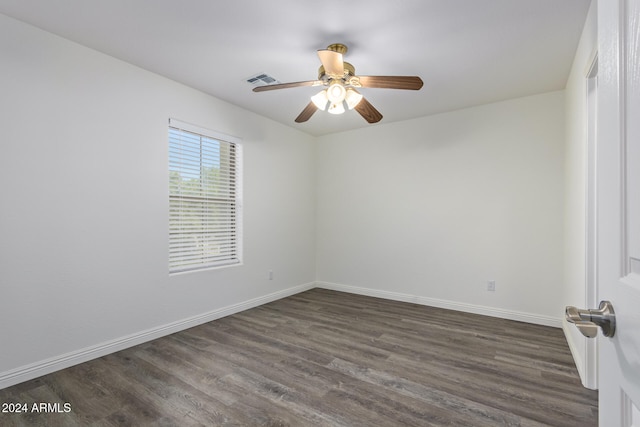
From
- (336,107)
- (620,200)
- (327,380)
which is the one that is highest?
(336,107)

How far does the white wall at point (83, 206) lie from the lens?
2.22 metres

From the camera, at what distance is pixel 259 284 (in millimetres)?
4184

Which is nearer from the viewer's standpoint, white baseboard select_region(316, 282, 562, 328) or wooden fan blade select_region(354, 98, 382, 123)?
wooden fan blade select_region(354, 98, 382, 123)

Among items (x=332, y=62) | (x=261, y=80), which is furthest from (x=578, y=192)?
(x=261, y=80)

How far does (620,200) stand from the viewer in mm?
596

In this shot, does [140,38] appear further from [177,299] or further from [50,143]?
[177,299]

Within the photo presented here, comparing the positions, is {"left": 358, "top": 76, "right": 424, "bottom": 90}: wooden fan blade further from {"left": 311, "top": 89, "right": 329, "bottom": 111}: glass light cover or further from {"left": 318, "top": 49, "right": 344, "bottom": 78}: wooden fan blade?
{"left": 311, "top": 89, "right": 329, "bottom": 111}: glass light cover

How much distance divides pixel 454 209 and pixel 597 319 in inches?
140

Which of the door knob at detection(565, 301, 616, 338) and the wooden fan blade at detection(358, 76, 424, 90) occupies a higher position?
the wooden fan blade at detection(358, 76, 424, 90)

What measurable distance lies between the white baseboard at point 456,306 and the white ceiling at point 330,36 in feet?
8.04

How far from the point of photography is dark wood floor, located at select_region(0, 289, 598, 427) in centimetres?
186

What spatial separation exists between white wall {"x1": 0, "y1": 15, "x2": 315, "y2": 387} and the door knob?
3076 millimetres

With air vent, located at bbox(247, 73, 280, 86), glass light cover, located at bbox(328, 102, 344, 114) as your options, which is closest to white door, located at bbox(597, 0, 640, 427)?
glass light cover, located at bbox(328, 102, 344, 114)

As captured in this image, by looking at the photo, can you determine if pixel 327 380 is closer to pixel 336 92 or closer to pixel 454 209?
pixel 336 92
